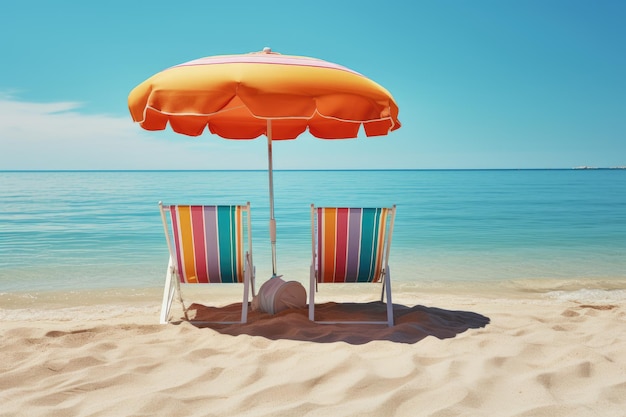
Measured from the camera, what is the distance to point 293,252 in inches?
376

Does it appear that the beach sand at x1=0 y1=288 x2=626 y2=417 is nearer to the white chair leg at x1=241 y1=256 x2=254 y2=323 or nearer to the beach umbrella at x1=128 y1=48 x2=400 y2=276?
the white chair leg at x1=241 y1=256 x2=254 y2=323

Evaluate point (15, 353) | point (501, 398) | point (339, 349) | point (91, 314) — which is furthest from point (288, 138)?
point (501, 398)

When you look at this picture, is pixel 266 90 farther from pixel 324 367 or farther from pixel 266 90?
pixel 324 367

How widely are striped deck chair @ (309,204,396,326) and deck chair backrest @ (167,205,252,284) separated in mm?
584

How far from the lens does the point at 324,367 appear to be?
2.88 metres

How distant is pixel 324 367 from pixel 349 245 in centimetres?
134

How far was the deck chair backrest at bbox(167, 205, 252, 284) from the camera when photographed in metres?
3.91

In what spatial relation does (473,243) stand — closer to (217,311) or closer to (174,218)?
(217,311)

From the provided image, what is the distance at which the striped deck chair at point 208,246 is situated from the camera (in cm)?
391

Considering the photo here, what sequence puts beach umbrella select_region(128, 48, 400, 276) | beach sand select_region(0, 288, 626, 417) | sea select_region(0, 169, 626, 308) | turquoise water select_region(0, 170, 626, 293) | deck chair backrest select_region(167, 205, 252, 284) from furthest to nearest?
turquoise water select_region(0, 170, 626, 293) < sea select_region(0, 169, 626, 308) < deck chair backrest select_region(167, 205, 252, 284) < beach umbrella select_region(128, 48, 400, 276) < beach sand select_region(0, 288, 626, 417)

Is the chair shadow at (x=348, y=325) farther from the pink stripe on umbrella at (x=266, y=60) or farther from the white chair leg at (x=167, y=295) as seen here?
the pink stripe on umbrella at (x=266, y=60)

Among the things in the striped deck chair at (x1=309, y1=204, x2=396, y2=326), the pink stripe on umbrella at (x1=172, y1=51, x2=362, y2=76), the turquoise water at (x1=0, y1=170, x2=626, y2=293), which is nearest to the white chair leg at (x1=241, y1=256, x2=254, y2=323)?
the striped deck chair at (x1=309, y1=204, x2=396, y2=326)

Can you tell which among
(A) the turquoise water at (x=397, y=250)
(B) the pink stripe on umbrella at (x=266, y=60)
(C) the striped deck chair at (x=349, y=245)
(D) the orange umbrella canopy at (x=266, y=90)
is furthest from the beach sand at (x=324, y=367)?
(A) the turquoise water at (x=397, y=250)

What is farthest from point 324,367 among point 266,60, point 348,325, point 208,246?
point 266,60
